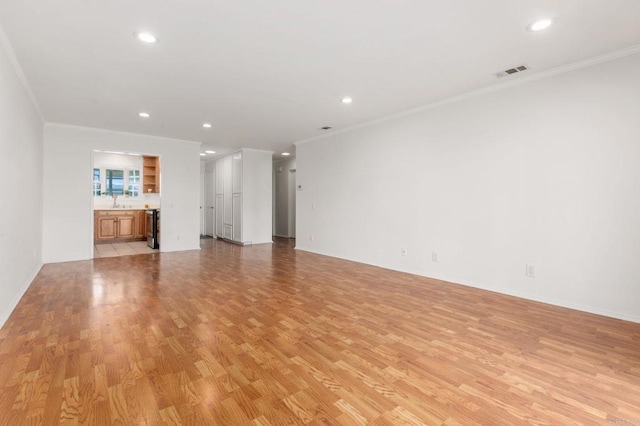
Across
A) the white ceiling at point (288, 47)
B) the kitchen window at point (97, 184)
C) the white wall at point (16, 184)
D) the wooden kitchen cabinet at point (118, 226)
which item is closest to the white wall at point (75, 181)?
the white wall at point (16, 184)

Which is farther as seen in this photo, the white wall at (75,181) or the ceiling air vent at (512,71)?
the white wall at (75,181)

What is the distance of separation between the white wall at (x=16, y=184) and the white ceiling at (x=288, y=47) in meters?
0.26

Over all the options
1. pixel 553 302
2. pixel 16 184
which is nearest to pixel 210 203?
pixel 16 184

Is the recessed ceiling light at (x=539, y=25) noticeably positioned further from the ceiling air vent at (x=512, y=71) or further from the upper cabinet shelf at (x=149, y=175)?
Answer: the upper cabinet shelf at (x=149, y=175)

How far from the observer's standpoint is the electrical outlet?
3560 mm

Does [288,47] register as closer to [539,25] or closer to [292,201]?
[539,25]

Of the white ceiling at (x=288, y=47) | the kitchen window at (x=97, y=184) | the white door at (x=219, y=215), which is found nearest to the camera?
the white ceiling at (x=288, y=47)

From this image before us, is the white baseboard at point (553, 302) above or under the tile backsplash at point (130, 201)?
under

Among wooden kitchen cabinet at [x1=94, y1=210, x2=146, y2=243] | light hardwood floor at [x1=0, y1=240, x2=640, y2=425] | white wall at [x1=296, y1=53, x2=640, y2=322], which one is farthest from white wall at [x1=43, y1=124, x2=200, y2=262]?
white wall at [x1=296, y1=53, x2=640, y2=322]

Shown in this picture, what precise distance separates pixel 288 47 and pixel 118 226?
7.75m

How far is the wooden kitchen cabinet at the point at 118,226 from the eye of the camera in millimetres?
→ 8008

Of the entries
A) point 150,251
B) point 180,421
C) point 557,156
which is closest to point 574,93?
point 557,156

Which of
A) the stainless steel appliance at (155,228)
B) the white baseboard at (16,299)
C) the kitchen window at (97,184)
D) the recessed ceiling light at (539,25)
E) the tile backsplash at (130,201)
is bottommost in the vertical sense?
the white baseboard at (16,299)

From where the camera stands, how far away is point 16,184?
334 centimetres
